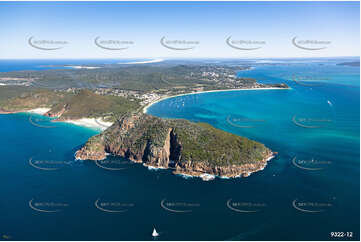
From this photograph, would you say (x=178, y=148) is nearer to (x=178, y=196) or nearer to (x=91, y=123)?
(x=178, y=196)

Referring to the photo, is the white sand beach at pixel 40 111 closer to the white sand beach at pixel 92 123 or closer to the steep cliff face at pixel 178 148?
the white sand beach at pixel 92 123

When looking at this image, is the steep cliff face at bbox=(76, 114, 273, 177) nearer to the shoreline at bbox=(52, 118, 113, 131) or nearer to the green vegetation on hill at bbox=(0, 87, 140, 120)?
the shoreline at bbox=(52, 118, 113, 131)

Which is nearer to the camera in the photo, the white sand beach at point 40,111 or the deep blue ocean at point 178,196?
the deep blue ocean at point 178,196

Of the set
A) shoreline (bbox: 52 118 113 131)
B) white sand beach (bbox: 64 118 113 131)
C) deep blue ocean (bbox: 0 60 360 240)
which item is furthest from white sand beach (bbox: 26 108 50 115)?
deep blue ocean (bbox: 0 60 360 240)

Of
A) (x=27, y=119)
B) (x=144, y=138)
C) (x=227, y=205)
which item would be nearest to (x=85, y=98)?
(x=27, y=119)

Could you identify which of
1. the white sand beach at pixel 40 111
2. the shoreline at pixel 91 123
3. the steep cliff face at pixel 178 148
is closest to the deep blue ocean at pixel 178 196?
the steep cliff face at pixel 178 148

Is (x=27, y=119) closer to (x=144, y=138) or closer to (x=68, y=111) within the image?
(x=68, y=111)
